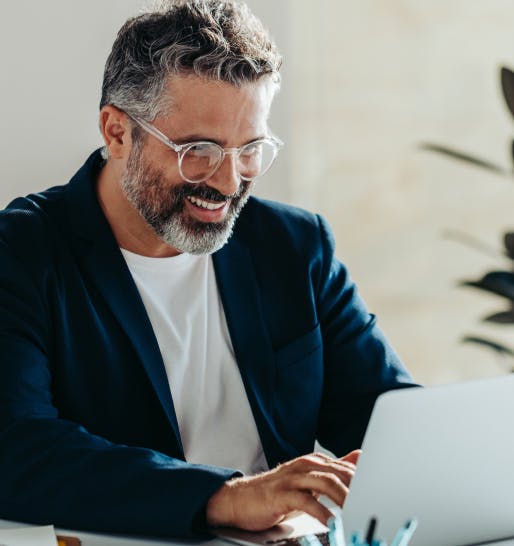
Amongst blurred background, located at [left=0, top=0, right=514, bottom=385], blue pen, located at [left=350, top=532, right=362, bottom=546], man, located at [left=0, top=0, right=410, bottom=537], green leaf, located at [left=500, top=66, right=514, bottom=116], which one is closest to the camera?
blue pen, located at [left=350, top=532, right=362, bottom=546]

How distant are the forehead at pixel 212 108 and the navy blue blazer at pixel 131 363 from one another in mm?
237

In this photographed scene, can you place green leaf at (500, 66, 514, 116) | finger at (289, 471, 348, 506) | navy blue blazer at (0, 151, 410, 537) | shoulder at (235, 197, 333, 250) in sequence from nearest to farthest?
1. finger at (289, 471, 348, 506)
2. navy blue blazer at (0, 151, 410, 537)
3. shoulder at (235, 197, 333, 250)
4. green leaf at (500, 66, 514, 116)

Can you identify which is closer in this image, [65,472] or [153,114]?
[65,472]

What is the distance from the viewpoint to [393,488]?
1226 millimetres

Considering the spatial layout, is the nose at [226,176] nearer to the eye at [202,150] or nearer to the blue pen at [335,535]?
the eye at [202,150]

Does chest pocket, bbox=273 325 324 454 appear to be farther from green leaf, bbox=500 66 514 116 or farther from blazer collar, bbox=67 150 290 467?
green leaf, bbox=500 66 514 116

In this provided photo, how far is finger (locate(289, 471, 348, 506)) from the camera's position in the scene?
51.7 inches

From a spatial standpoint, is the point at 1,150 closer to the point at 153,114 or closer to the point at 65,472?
the point at 153,114

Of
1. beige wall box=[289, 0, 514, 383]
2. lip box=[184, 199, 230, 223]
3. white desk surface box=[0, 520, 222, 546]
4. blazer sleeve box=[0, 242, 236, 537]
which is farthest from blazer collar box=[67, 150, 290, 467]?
beige wall box=[289, 0, 514, 383]

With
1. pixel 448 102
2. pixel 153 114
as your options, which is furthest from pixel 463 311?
pixel 153 114

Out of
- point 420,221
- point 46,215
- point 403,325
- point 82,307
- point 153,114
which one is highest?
point 153,114

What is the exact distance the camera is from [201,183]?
1.82 meters

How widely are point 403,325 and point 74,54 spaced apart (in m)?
2.11

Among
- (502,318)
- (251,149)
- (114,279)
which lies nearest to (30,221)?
(114,279)
